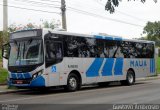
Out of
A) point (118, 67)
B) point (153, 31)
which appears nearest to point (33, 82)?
point (118, 67)

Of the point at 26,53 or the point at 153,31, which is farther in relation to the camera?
the point at 153,31

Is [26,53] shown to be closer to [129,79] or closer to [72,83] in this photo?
[72,83]

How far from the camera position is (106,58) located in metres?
25.0

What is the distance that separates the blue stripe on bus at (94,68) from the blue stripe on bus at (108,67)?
1.83 ft

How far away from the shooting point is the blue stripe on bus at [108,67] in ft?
81.0

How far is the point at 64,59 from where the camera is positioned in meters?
21.5

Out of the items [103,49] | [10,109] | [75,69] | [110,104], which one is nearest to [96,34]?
[103,49]

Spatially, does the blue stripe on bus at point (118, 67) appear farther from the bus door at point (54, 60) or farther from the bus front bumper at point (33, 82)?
the bus front bumper at point (33, 82)

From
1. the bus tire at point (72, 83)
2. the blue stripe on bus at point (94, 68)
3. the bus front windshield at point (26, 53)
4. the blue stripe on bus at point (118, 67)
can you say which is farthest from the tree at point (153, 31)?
the bus front windshield at point (26, 53)

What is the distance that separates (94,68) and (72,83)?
2342mm

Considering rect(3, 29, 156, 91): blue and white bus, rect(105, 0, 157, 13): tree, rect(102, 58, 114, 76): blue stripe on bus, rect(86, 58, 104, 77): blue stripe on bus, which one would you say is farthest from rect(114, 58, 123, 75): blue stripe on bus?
rect(105, 0, 157, 13): tree

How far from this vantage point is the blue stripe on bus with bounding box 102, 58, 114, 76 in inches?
973

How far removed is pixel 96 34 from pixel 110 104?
10039 mm

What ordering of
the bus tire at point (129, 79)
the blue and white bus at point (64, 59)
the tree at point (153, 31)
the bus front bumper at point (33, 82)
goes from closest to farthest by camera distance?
1. the bus front bumper at point (33, 82)
2. the blue and white bus at point (64, 59)
3. the bus tire at point (129, 79)
4. the tree at point (153, 31)
